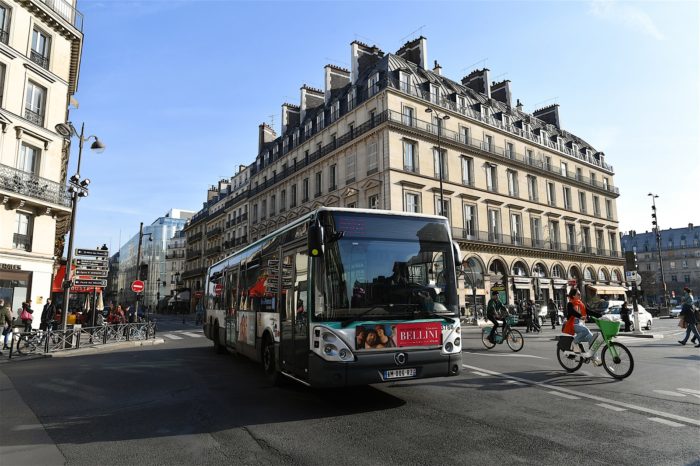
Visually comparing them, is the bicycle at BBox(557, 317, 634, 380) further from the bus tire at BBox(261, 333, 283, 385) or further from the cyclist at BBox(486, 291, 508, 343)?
the bus tire at BBox(261, 333, 283, 385)

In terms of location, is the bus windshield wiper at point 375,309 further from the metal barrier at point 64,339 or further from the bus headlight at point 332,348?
the metal barrier at point 64,339

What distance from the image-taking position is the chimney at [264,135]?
51.1 m

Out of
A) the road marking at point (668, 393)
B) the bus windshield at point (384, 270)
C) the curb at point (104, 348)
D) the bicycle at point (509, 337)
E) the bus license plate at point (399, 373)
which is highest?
the bus windshield at point (384, 270)

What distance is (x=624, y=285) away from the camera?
4694 centimetres

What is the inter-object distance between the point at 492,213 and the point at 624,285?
22638 millimetres

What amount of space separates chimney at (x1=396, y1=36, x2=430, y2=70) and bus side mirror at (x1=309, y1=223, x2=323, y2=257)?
3357 centimetres

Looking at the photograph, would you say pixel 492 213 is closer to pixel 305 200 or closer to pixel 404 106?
pixel 404 106

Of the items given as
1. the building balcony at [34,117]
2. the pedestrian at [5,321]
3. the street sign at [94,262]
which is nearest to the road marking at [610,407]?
the street sign at [94,262]

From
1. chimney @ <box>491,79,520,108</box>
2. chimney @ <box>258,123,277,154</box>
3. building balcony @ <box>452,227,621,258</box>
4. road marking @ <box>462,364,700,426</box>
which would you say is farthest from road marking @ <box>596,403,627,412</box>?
chimney @ <box>258,123,277,154</box>

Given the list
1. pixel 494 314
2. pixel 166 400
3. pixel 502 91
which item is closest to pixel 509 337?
pixel 494 314

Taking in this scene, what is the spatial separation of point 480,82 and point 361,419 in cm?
4214

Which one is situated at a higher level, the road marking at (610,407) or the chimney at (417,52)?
the chimney at (417,52)

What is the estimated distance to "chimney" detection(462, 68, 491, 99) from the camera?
137 feet

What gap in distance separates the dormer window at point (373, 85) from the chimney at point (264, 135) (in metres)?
21.8
